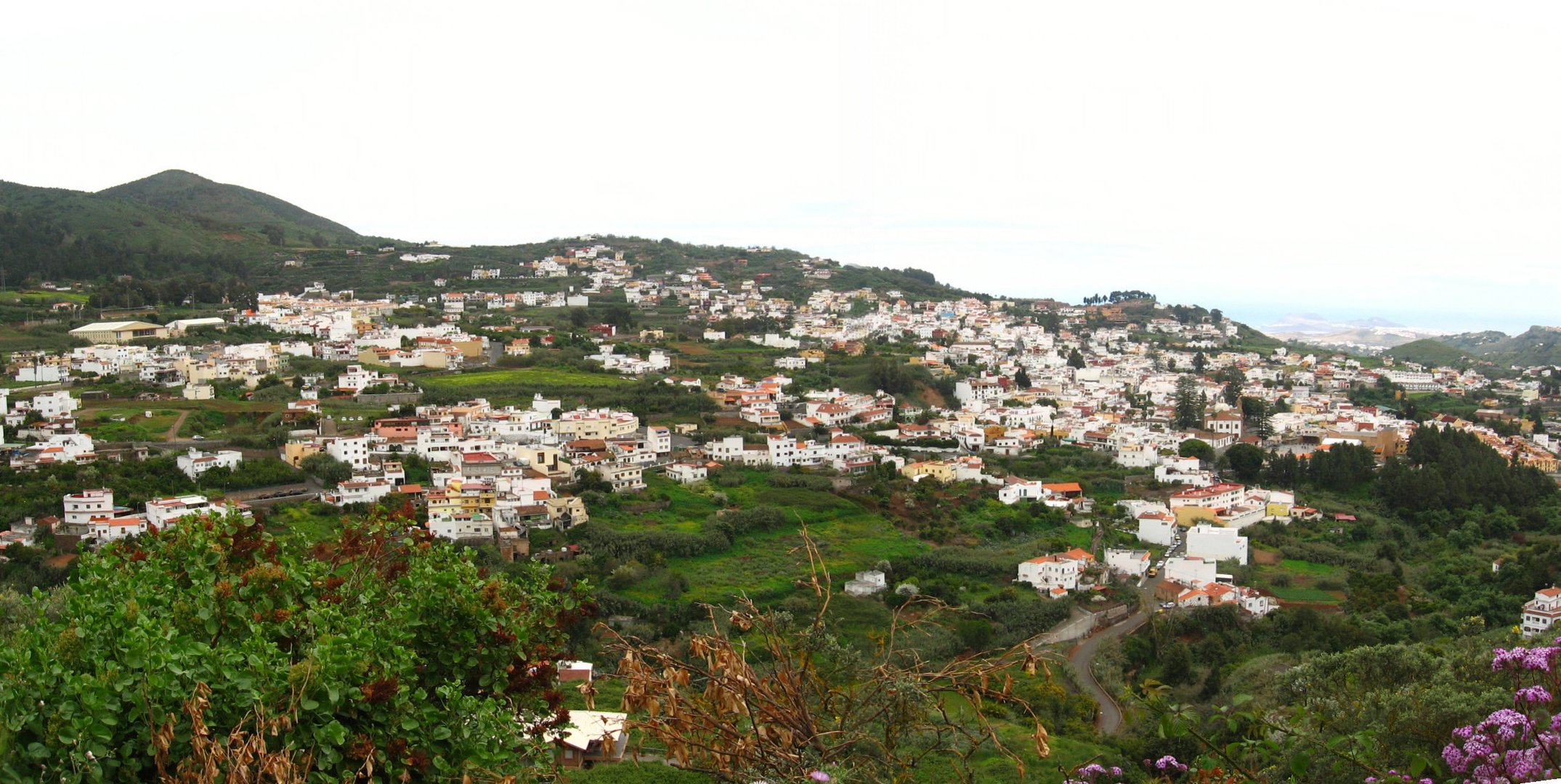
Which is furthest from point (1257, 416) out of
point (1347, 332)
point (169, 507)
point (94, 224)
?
point (1347, 332)

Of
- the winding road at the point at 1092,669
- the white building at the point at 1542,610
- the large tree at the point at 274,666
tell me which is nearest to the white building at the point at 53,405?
the winding road at the point at 1092,669

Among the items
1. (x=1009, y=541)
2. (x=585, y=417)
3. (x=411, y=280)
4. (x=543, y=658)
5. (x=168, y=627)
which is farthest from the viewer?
(x=411, y=280)

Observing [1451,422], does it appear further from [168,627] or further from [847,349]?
[168,627]

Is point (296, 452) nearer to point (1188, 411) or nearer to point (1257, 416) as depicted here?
point (1188, 411)

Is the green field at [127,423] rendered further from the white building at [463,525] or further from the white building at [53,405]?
the white building at [463,525]

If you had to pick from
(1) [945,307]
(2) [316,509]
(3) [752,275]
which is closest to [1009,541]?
(2) [316,509]
